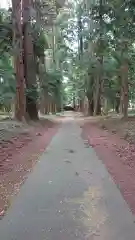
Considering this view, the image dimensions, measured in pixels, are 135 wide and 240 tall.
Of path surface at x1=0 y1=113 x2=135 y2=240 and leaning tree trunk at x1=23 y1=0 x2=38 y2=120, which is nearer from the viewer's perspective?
path surface at x1=0 y1=113 x2=135 y2=240

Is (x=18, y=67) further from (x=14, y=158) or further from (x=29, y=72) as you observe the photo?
(x=14, y=158)

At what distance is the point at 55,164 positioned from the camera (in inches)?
367

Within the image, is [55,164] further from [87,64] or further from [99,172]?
[87,64]

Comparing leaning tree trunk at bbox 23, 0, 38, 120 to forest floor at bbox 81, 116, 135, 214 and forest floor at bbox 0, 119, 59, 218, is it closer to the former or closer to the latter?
forest floor at bbox 0, 119, 59, 218

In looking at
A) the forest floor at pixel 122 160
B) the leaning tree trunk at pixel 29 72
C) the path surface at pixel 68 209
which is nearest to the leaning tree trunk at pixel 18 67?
the leaning tree trunk at pixel 29 72

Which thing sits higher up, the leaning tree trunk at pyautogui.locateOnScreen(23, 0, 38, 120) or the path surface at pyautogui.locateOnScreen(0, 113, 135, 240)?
the leaning tree trunk at pyautogui.locateOnScreen(23, 0, 38, 120)

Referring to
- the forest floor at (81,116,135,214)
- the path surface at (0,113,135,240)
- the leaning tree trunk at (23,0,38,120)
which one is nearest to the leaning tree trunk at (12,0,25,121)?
the leaning tree trunk at (23,0,38,120)

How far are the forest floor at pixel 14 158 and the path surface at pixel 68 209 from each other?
0.25 m

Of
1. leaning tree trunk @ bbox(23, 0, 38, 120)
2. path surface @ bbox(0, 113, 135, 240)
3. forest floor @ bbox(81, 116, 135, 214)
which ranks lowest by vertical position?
forest floor @ bbox(81, 116, 135, 214)

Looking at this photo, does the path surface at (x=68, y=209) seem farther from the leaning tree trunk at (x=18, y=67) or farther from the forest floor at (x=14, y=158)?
the leaning tree trunk at (x=18, y=67)

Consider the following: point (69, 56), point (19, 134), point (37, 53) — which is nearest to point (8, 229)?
point (19, 134)

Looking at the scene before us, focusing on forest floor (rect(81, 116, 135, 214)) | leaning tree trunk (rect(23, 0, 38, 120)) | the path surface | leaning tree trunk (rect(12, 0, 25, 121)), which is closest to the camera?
the path surface

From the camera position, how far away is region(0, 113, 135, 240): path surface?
453 centimetres

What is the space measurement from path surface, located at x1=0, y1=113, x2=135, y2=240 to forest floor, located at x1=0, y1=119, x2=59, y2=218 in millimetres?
248
